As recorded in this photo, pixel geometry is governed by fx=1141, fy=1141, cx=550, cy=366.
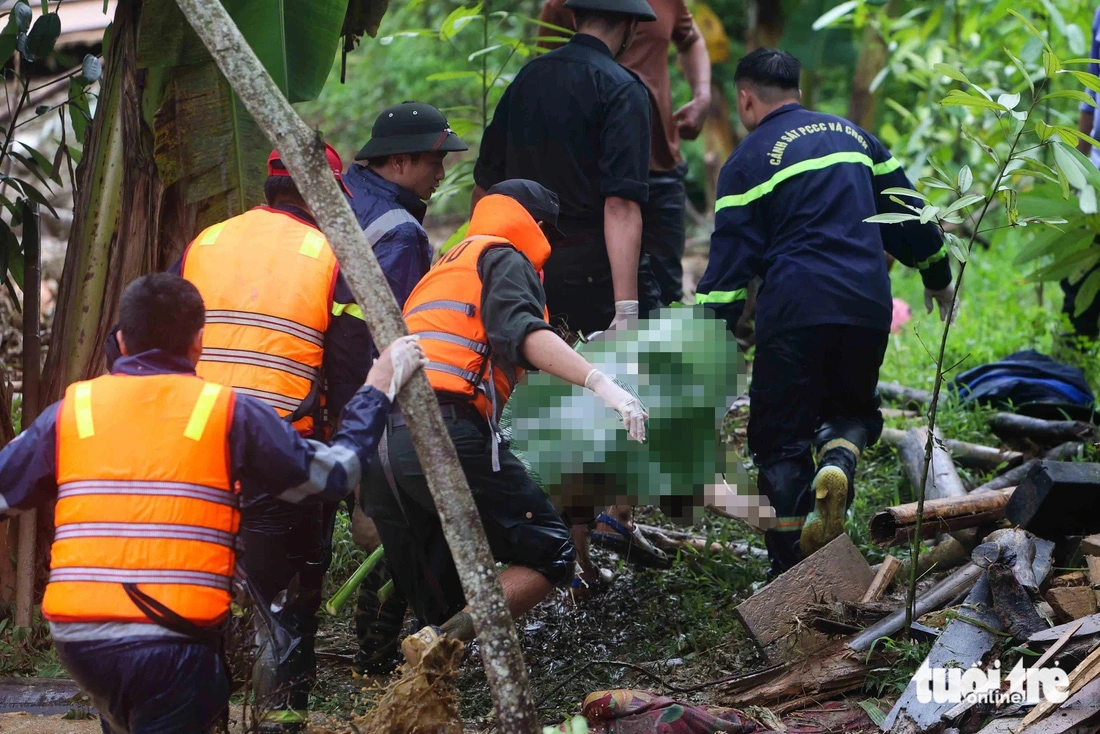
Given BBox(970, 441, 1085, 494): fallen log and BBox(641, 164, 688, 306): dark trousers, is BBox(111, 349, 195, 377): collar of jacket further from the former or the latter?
BBox(970, 441, 1085, 494): fallen log

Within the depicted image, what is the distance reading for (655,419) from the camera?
396 centimetres

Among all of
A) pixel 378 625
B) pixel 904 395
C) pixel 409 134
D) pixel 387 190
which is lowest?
pixel 378 625

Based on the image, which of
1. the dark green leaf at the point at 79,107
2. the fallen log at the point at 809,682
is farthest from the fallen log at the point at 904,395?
the dark green leaf at the point at 79,107

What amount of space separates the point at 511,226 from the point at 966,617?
1.94 metres

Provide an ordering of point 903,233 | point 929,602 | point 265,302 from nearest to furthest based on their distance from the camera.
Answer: point 265,302, point 929,602, point 903,233

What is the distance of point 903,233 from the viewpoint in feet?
16.2

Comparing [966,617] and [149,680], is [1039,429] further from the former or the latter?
[149,680]

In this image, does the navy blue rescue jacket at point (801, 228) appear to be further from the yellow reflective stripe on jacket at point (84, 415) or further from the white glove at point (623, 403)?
the yellow reflective stripe on jacket at point (84, 415)

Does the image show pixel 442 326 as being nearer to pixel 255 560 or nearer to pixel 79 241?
pixel 255 560

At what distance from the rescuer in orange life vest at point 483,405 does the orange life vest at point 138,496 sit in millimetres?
1207

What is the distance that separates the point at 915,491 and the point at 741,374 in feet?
5.19

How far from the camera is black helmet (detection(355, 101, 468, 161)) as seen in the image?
14.1 feet

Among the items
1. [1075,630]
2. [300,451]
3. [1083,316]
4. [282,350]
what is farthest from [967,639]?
[1083,316]

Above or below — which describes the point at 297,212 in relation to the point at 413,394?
above
